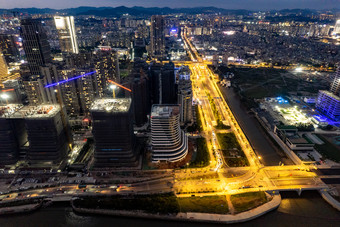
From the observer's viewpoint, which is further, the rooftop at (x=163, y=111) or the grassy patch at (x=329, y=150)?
the grassy patch at (x=329, y=150)

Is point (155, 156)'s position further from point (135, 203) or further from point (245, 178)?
point (245, 178)

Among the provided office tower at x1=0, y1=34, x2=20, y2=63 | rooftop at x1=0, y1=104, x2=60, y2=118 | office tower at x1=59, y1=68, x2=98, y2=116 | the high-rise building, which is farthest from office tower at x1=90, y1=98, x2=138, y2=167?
office tower at x1=0, y1=34, x2=20, y2=63

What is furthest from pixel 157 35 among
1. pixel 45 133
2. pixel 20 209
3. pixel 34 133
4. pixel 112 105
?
pixel 20 209

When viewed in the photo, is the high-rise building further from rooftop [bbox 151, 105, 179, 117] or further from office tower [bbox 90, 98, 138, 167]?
rooftop [bbox 151, 105, 179, 117]

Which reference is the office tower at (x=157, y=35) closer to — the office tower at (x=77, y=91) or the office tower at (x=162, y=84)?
the office tower at (x=162, y=84)

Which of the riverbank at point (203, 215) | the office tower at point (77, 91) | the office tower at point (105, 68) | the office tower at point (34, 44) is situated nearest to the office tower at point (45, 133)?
the riverbank at point (203, 215)
